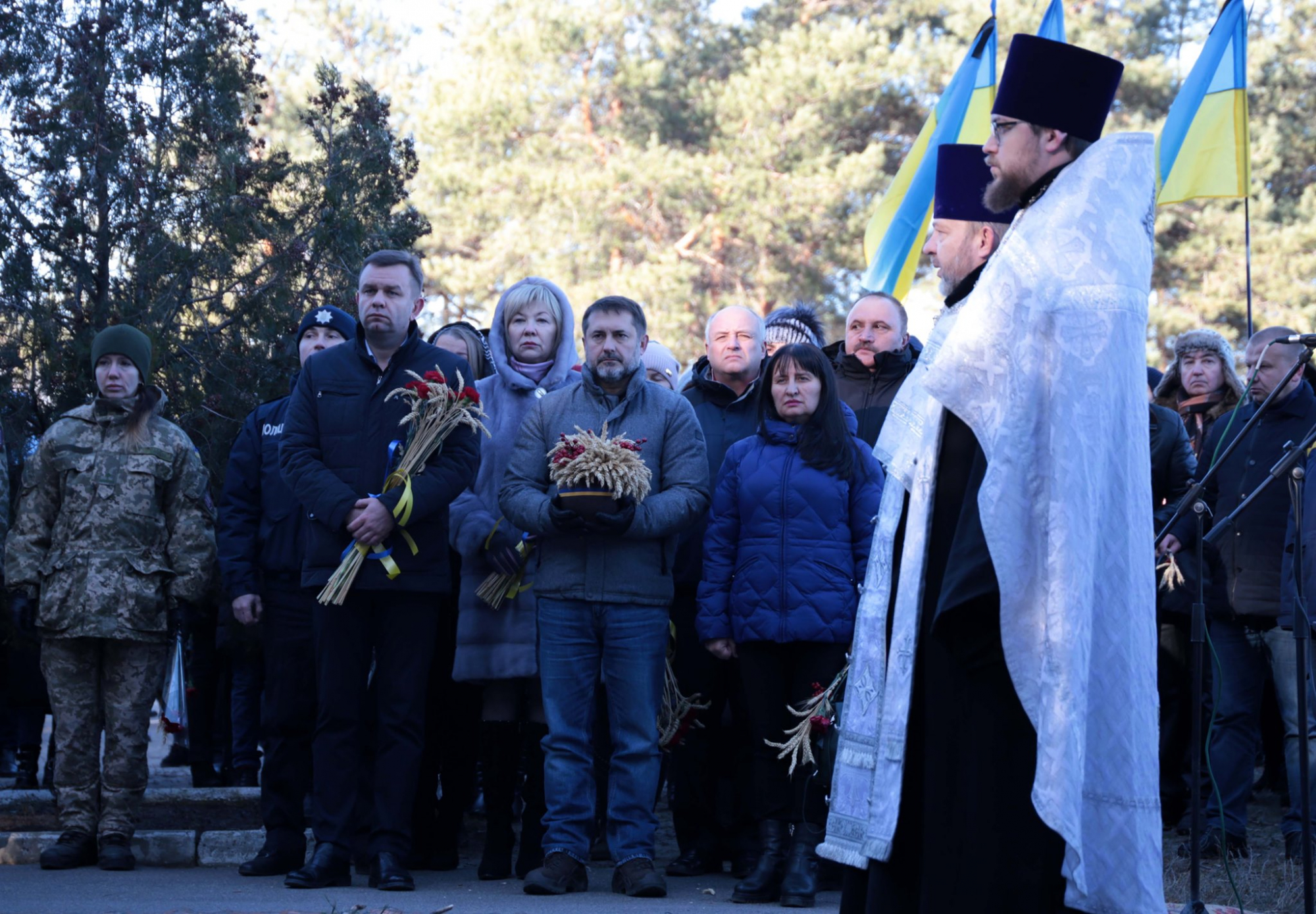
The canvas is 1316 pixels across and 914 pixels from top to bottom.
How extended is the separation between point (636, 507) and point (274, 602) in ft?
6.36

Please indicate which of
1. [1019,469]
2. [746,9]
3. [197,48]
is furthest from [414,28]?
[1019,469]

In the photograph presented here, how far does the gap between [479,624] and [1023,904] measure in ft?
12.3

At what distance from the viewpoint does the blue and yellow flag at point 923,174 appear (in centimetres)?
1149

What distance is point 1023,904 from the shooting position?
3.01 m

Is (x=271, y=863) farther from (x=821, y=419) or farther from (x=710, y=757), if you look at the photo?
(x=821, y=419)

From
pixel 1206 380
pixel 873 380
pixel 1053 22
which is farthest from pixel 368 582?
pixel 1053 22

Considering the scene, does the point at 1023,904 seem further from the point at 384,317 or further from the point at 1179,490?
the point at 1179,490

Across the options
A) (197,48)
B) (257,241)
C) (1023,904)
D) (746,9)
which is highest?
(746,9)

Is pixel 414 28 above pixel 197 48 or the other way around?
above

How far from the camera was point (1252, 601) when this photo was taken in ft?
23.5

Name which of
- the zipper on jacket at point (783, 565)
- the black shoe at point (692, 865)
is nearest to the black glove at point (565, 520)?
the zipper on jacket at point (783, 565)

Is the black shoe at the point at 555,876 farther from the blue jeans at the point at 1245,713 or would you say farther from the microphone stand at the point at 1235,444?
the blue jeans at the point at 1245,713

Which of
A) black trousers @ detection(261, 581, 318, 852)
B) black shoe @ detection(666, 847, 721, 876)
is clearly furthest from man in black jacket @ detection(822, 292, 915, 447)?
black trousers @ detection(261, 581, 318, 852)

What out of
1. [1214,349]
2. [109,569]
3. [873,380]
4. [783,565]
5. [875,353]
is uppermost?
[1214,349]
